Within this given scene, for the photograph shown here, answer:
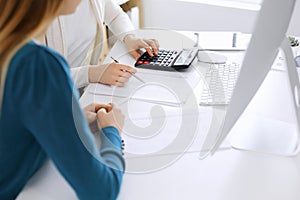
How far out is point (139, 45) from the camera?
121 cm

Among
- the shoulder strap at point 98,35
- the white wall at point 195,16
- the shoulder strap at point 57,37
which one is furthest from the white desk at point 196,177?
the white wall at point 195,16

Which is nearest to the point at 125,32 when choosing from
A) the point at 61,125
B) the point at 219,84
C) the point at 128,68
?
the point at 128,68

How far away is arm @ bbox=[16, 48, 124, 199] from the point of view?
53 centimetres

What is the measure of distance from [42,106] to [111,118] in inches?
11.4

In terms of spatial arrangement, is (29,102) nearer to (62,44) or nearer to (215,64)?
(62,44)

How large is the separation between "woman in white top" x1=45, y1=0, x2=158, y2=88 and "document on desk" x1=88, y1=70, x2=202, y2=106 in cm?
2

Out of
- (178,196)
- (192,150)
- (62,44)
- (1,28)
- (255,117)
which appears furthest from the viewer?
(62,44)

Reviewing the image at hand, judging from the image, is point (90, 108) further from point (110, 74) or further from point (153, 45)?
point (153, 45)

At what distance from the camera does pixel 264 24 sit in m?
0.61

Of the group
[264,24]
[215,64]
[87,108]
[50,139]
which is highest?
[264,24]

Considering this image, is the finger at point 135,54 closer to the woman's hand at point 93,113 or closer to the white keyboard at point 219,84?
the white keyboard at point 219,84

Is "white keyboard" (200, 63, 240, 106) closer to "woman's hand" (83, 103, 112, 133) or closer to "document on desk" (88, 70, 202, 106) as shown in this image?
"document on desk" (88, 70, 202, 106)

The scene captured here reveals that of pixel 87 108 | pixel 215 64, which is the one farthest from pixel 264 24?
pixel 215 64

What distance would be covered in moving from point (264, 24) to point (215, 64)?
22.3 inches
